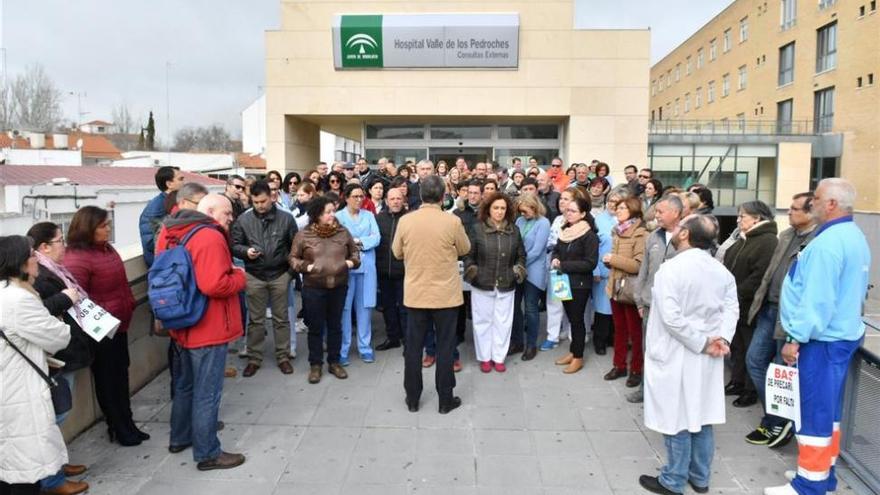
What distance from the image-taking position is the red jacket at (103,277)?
3.96 metres

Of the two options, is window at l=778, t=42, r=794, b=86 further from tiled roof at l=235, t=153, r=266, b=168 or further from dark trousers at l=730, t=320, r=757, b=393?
tiled roof at l=235, t=153, r=266, b=168

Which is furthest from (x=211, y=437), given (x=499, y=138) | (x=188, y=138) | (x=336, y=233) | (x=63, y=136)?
(x=188, y=138)

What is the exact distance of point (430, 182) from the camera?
15.7 ft

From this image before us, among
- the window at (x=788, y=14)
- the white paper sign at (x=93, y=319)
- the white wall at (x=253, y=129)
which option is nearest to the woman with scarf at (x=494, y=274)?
the white paper sign at (x=93, y=319)

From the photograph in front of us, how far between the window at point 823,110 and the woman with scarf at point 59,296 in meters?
38.2

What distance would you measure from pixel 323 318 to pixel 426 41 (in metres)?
10.1

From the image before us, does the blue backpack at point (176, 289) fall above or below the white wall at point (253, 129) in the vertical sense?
below

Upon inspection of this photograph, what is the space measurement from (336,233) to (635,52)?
36.5ft

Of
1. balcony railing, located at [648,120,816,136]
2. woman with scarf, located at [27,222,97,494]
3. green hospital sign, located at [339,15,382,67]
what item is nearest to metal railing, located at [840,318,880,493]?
woman with scarf, located at [27,222,97,494]

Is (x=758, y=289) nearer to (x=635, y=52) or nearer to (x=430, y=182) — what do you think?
(x=430, y=182)

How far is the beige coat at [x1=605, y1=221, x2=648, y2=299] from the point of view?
5352 millimetres

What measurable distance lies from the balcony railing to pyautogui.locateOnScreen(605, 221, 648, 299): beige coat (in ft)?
74.5

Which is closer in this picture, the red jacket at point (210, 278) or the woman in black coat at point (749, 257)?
the red jacket at point (210, 278)

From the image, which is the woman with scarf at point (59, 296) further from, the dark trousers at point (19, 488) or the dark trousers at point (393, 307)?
the dark trousers at point (393, 307)
